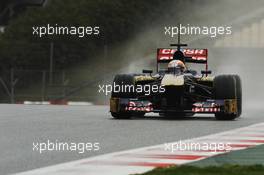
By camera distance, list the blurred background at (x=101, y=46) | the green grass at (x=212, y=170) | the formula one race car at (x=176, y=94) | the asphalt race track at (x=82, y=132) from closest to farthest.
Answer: the green grass at (x=212, y=170) → the asphalt race track at (x=82, y=132) → the formula one race car at (x=176, y=94) → the blurred background at (x=101, y=46)

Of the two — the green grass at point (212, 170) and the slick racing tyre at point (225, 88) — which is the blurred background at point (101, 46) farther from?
the green grass at point (212, 170)

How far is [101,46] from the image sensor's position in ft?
185

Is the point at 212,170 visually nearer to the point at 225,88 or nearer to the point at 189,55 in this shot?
the point at 225,88

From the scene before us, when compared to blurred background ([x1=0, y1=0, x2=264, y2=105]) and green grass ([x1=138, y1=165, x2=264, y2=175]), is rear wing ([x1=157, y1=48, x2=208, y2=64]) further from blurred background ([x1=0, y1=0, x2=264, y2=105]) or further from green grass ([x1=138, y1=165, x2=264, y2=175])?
blurred background ([x1=0, y1=0, x2=264, y2=105])

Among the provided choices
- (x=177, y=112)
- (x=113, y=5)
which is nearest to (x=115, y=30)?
(x=113, y=5)

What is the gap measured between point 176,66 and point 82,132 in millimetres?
5512

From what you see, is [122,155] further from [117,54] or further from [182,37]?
[182,37]

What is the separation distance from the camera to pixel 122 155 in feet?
40.1

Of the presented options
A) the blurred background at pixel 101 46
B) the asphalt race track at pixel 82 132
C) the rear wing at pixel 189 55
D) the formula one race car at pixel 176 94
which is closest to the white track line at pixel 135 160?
the asphalt race track at pixel 82 132

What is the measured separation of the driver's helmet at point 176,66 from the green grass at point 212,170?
11.2m

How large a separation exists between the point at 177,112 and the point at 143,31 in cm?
3817

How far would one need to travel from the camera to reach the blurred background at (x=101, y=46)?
1863 inches

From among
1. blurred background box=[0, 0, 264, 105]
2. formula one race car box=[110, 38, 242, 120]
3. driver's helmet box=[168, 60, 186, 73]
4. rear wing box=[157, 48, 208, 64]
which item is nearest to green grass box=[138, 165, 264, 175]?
formula one race car box=[110, 38, 242, 120]

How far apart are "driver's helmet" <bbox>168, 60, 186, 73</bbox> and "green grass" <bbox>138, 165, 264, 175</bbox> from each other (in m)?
11.2
